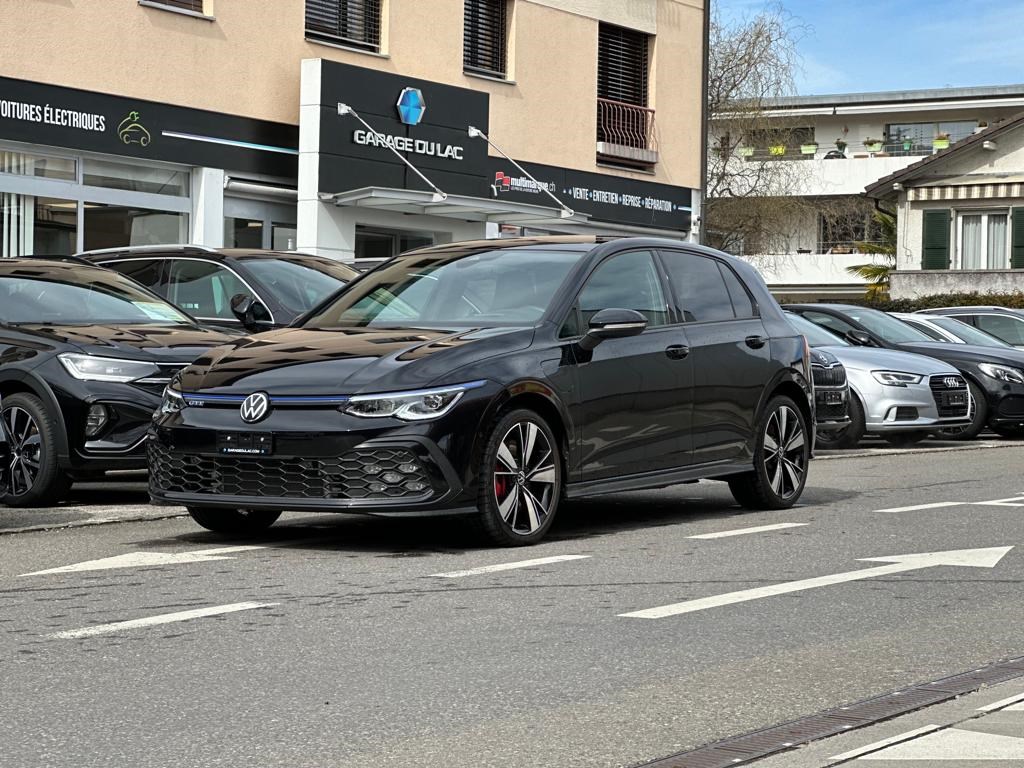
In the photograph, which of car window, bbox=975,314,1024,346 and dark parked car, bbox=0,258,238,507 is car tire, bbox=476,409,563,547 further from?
car window, bbox=975,314,1024,346

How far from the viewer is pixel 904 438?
64.1 ft

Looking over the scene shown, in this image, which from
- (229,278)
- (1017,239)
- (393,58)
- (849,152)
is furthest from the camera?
(849,152)

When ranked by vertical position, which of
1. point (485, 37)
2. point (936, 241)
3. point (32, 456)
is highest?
point (485, 37)

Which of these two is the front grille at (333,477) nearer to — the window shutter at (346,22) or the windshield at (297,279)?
the windshield at (297,279)

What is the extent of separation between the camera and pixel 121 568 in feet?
25.7

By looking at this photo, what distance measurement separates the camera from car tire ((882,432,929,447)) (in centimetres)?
1859

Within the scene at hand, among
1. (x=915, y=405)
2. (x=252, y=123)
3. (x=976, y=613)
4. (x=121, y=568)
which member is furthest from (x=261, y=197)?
(x=976, y=613)

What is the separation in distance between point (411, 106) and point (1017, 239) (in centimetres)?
2582

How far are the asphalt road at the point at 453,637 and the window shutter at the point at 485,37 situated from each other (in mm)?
19223

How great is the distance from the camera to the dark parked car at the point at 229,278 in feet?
44.1

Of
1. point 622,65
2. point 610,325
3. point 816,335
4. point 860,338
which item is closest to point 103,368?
point 610,325

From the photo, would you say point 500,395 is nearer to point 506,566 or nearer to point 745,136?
point 506,566

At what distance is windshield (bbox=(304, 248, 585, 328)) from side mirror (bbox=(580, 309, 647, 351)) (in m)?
0.27

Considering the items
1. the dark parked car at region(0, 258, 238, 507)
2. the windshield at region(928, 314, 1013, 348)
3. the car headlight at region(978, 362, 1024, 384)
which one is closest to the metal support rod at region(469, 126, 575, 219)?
the windshield at region(928, 314, 1013, 348)
